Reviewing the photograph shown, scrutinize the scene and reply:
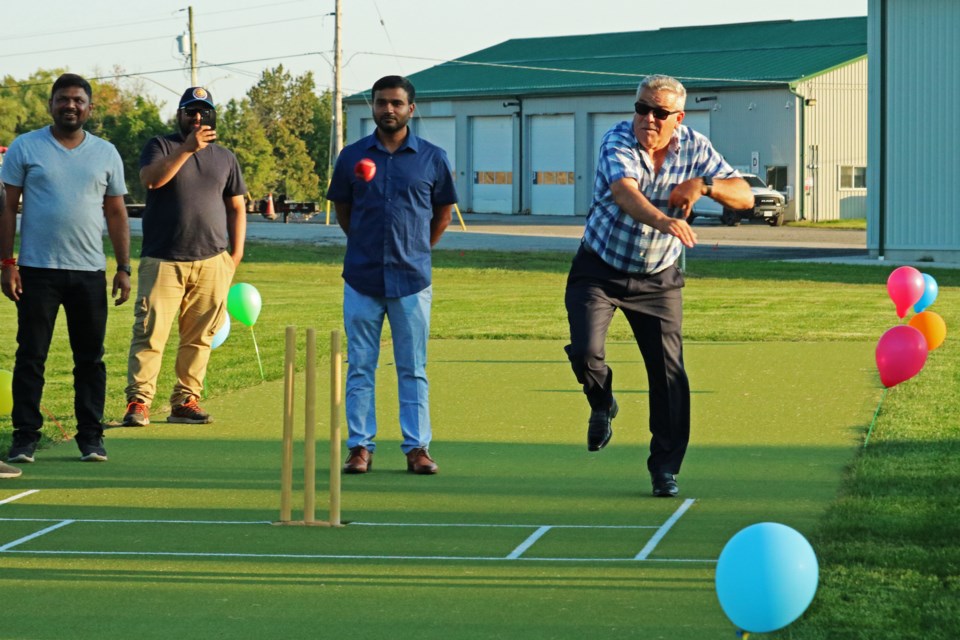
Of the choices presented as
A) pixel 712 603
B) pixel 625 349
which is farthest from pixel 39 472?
pixel 625 349

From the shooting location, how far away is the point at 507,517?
777 cm

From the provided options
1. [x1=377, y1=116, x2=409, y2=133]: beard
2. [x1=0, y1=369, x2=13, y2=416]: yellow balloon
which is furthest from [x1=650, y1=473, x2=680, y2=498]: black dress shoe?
[x1=0, y1=369, x2=13, y2=416]: yellow balloon

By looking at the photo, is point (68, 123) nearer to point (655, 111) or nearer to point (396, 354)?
point (396, 354)

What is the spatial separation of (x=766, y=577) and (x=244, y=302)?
27.4 ft

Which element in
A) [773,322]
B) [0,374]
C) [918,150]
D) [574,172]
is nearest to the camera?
[0,374]

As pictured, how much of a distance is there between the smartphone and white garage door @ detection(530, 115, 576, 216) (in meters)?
55.2

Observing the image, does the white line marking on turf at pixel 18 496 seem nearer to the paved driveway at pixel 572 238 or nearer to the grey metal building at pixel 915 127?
the grey metal building at pixel 915 127

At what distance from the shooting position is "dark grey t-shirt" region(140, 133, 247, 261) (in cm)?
1027

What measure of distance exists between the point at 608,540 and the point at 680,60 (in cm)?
6077

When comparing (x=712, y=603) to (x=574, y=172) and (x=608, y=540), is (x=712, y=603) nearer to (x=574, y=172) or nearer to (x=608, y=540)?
(x=608, y=540)

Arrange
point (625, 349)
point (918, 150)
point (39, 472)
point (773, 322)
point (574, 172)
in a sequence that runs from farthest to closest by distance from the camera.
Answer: point (574, 172) < point (918, 150) < point (773, 322) < point (625, 349) < point (39, 472)

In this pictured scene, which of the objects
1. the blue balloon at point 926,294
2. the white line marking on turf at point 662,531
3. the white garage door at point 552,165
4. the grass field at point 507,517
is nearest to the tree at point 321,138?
the white garage door at point 552,165

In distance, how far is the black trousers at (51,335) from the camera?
9.00m

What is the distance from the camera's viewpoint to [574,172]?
2552 inches
